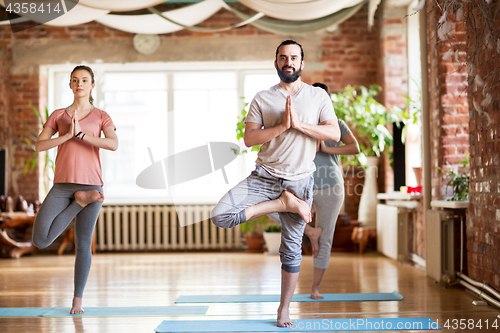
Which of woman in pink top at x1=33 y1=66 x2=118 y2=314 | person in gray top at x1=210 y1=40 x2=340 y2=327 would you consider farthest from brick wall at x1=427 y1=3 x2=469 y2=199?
woman in pink top at x1=33 y1=66 x2=118 y2=314

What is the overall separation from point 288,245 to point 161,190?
480 centimetres

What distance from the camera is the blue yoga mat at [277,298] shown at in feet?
11.0

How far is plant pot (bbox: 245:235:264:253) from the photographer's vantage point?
6656 millimetres

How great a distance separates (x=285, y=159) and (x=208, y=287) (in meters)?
1.84

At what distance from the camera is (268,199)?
2.55m

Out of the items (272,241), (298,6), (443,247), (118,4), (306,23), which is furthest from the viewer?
(272,241)

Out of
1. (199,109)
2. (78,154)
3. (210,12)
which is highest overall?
(210,12)

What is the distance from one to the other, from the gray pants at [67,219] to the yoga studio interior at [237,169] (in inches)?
13.6

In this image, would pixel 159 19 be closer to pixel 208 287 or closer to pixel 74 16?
pixel 74 16

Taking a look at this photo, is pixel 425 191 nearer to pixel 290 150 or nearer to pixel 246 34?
pixel 290 150

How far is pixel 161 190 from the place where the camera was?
7.16 meters

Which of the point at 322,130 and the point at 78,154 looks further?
the point at 78,154

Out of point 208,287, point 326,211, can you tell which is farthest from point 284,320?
point 208,287

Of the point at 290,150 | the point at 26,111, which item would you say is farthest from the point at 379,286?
the point at 26,111
